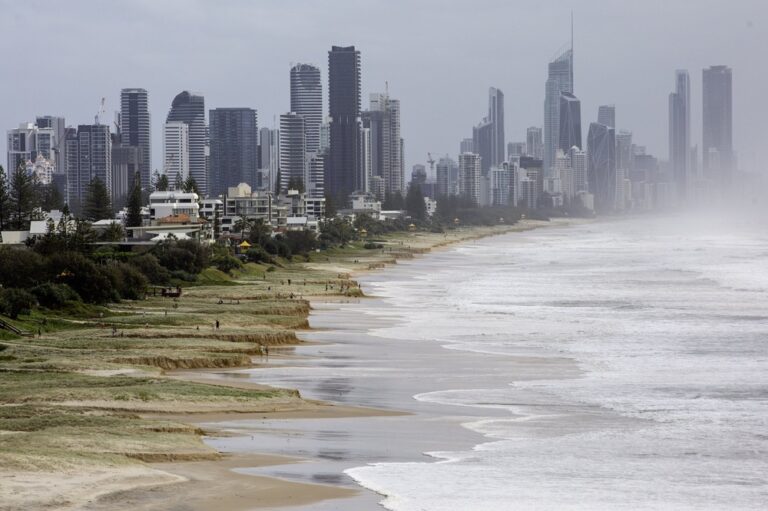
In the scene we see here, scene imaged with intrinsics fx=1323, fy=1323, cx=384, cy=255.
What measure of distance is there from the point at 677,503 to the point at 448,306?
158ft

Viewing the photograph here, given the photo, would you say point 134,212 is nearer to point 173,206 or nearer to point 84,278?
point 173,206

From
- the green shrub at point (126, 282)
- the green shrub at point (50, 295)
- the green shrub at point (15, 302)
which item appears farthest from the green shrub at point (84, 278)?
the green shrub at point (15, 302)

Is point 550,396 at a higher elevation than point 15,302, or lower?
lower

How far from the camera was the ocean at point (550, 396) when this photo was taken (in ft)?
74.9

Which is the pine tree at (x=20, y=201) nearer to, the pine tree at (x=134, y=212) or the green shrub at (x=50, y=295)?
the pine tree at (x=134, y=212)

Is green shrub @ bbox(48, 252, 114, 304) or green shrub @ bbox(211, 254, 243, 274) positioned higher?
green shrub @ bbox(48, 252, 114, 304)

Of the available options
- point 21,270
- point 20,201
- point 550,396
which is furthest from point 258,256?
point 550,396

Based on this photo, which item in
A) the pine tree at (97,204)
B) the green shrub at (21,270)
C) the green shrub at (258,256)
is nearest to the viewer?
the green shrub at (21,270)

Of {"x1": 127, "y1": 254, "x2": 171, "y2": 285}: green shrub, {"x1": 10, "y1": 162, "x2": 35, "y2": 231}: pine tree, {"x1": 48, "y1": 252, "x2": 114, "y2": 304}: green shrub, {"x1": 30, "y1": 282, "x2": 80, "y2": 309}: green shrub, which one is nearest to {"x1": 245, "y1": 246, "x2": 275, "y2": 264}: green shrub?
{"x1": 10, "y1": 162, "x2": 35, "y2": 231}: pine tree

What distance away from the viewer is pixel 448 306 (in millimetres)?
69500

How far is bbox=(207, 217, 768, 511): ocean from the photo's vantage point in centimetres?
2284

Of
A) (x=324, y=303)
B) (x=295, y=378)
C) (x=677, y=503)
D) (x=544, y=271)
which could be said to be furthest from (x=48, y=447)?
(x=544, y=271)

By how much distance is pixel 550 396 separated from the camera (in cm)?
3472

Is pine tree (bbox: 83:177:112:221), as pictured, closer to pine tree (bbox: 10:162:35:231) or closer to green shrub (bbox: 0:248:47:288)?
pine tree (bbox: 10:162:35:231)
